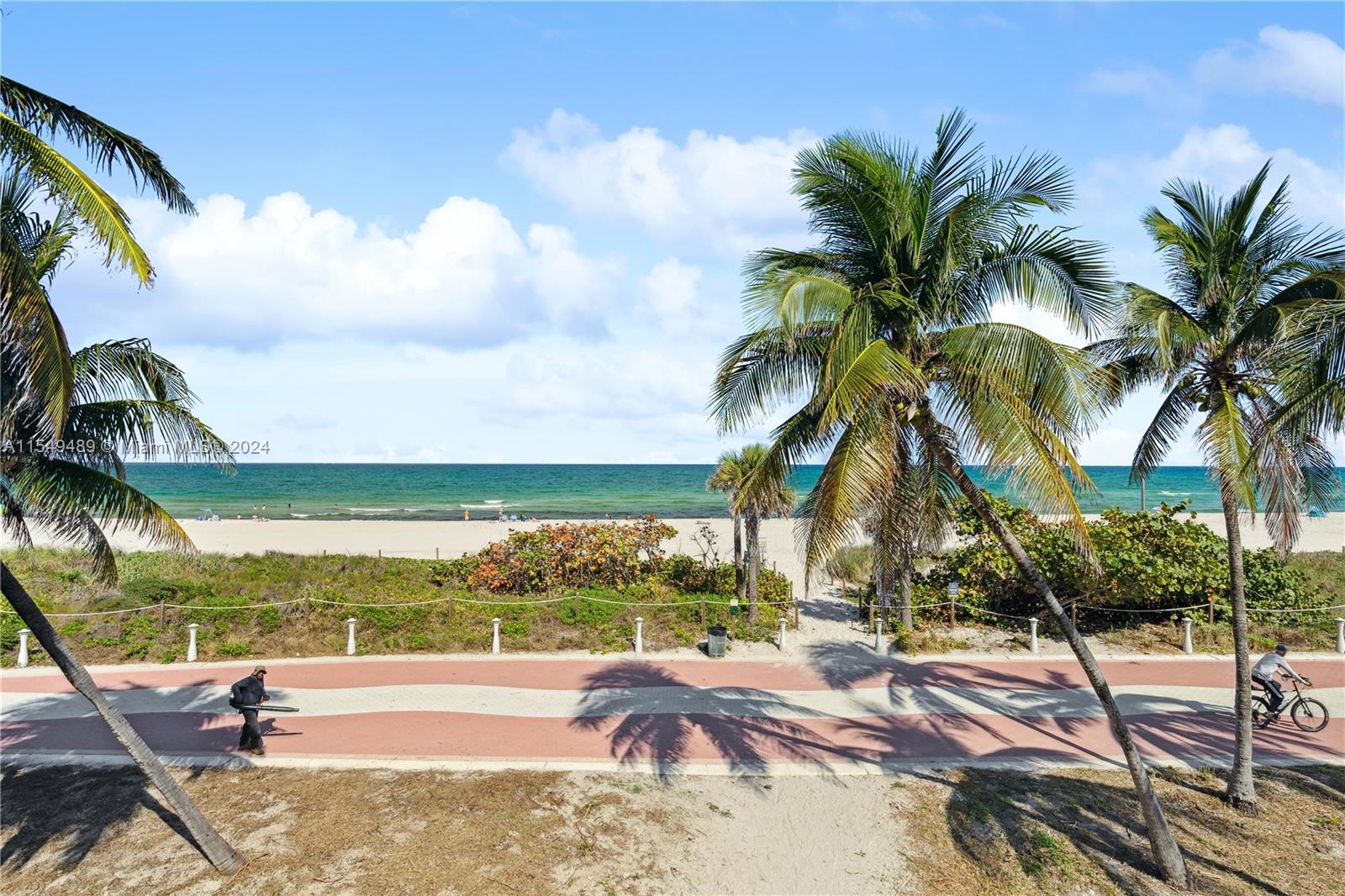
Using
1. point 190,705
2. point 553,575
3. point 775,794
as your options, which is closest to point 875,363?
point 775,794

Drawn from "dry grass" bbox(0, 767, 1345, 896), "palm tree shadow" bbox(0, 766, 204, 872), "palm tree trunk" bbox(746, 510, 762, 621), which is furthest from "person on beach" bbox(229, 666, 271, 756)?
"palm tree trunk" bbox(746, 510, 762, 621)

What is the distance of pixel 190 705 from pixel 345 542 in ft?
88.4

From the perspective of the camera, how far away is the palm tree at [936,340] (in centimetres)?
680

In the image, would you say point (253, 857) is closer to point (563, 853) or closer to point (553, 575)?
point (563, 853)

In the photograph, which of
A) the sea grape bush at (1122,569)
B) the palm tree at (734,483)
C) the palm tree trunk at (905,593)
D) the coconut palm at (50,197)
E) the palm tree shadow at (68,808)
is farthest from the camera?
the palm tree at (734,483)

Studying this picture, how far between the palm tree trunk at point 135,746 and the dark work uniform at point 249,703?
2575 millimetres

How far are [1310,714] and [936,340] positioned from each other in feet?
32.5

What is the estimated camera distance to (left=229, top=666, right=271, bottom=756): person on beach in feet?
32.8

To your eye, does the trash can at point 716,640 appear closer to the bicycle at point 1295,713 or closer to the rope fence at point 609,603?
the rope fence at point 609,603

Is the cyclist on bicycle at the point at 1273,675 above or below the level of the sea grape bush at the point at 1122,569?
below

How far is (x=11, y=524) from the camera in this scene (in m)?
8.11

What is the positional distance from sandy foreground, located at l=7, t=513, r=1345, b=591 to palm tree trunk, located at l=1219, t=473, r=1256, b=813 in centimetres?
1755

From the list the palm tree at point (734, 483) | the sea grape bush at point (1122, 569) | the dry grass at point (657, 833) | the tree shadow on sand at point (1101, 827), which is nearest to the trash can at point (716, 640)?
the palm tree at point (734, 483)

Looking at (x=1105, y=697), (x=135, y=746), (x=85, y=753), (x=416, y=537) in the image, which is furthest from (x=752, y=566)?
(x=416, y=537)
